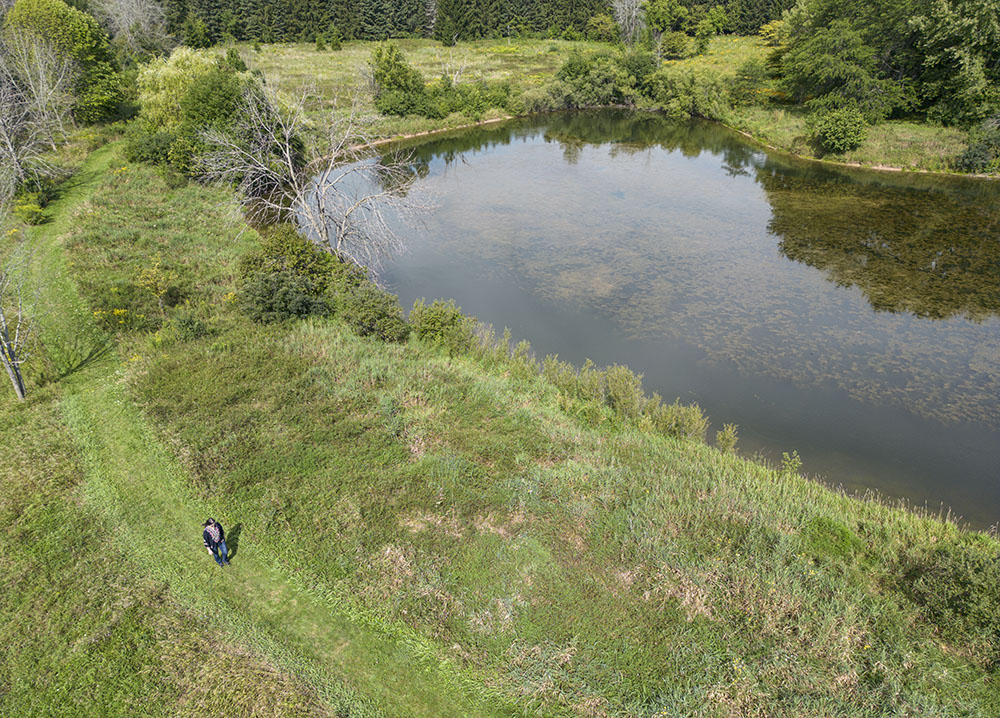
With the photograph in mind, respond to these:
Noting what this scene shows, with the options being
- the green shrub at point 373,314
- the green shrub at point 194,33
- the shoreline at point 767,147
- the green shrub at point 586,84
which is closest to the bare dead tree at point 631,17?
the green shrub at point 586,84

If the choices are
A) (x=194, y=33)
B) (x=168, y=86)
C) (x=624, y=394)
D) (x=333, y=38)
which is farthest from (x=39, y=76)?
(x=333, y=38)

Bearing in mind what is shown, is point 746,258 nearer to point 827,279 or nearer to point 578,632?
point 827,279

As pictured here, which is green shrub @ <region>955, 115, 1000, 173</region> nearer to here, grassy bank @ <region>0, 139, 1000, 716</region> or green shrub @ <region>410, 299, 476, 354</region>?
grassy bank @ <region>0, 139, 1000, 716</region>

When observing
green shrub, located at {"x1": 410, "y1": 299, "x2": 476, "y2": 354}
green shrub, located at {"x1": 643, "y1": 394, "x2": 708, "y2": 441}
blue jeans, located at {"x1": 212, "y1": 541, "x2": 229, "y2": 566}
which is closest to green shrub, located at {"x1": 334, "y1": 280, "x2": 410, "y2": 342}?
green shrub, located at {"x1": 410, "y1": 299, "x2": 476, "y2": 354}

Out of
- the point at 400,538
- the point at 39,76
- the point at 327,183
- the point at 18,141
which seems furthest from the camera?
the point at 39,76

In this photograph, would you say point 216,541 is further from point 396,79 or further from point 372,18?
point 372,18

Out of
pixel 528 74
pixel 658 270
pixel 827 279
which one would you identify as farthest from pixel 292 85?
pixel 827 279
